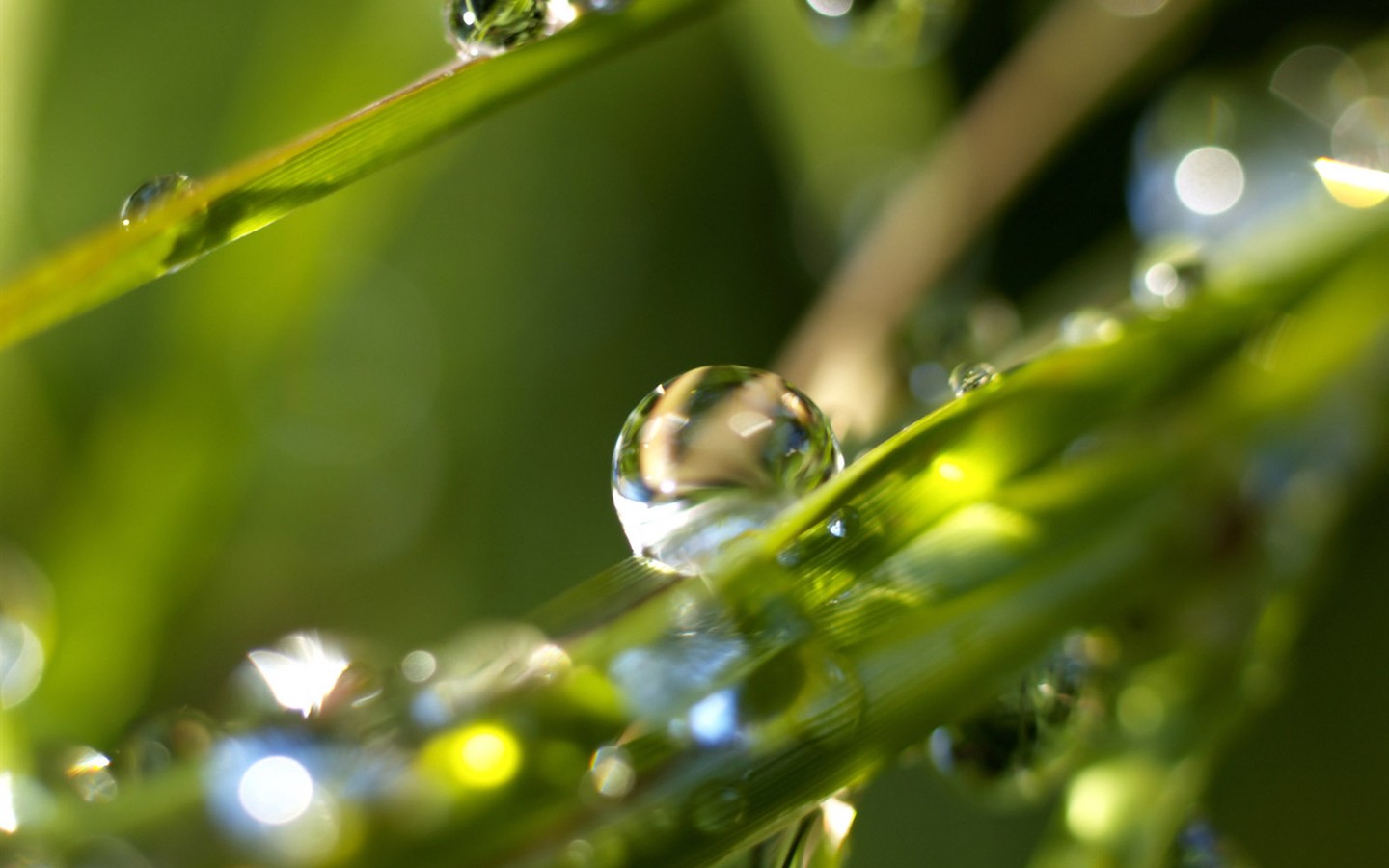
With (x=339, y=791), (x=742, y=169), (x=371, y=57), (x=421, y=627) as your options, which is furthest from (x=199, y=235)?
(x=742, y=169)

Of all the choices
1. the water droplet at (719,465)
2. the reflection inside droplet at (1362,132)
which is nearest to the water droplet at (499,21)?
the water droplet at (719,465)

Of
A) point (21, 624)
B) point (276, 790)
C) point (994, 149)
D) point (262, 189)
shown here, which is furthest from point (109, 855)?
point (994, 149)

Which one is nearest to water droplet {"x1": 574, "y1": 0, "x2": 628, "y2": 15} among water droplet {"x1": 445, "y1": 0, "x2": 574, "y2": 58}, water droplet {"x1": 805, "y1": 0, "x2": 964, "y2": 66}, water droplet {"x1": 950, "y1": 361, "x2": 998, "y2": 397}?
water droplet {"x1": 445, "y1": 0, "x2": 574, "y2": 58}

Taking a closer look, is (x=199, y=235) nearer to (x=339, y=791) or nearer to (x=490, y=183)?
(x=339, y=791)

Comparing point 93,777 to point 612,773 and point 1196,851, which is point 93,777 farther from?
point 1196,851

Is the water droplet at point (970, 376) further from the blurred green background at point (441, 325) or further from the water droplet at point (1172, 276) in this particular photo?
the blurred green background at point (441, 325)

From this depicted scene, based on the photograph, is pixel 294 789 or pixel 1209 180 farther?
pixel 1209 180
